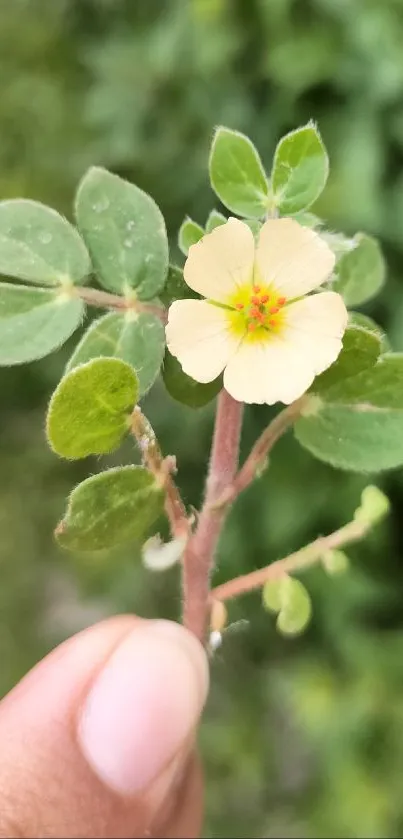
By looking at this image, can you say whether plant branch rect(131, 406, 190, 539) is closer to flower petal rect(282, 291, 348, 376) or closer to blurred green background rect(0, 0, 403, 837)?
flower petal rect(282, 291, 348, 376)

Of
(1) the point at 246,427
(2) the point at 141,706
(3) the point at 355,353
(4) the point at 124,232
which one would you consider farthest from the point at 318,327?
(1) the point at 246,427

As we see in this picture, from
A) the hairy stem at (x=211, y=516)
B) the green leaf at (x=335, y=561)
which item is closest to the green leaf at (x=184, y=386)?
the hairy stem at (x=211, y=516)

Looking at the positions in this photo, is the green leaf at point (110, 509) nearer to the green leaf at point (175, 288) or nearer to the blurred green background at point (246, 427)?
the green leaf at point (175, 288)

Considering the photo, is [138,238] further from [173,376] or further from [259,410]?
[259,410]

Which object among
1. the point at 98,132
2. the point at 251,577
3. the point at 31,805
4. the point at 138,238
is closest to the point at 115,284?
the point at 138,238

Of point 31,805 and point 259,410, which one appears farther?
point 259,410

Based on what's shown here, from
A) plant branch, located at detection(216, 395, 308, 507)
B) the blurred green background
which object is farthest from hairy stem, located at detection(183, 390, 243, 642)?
the blurred green background
